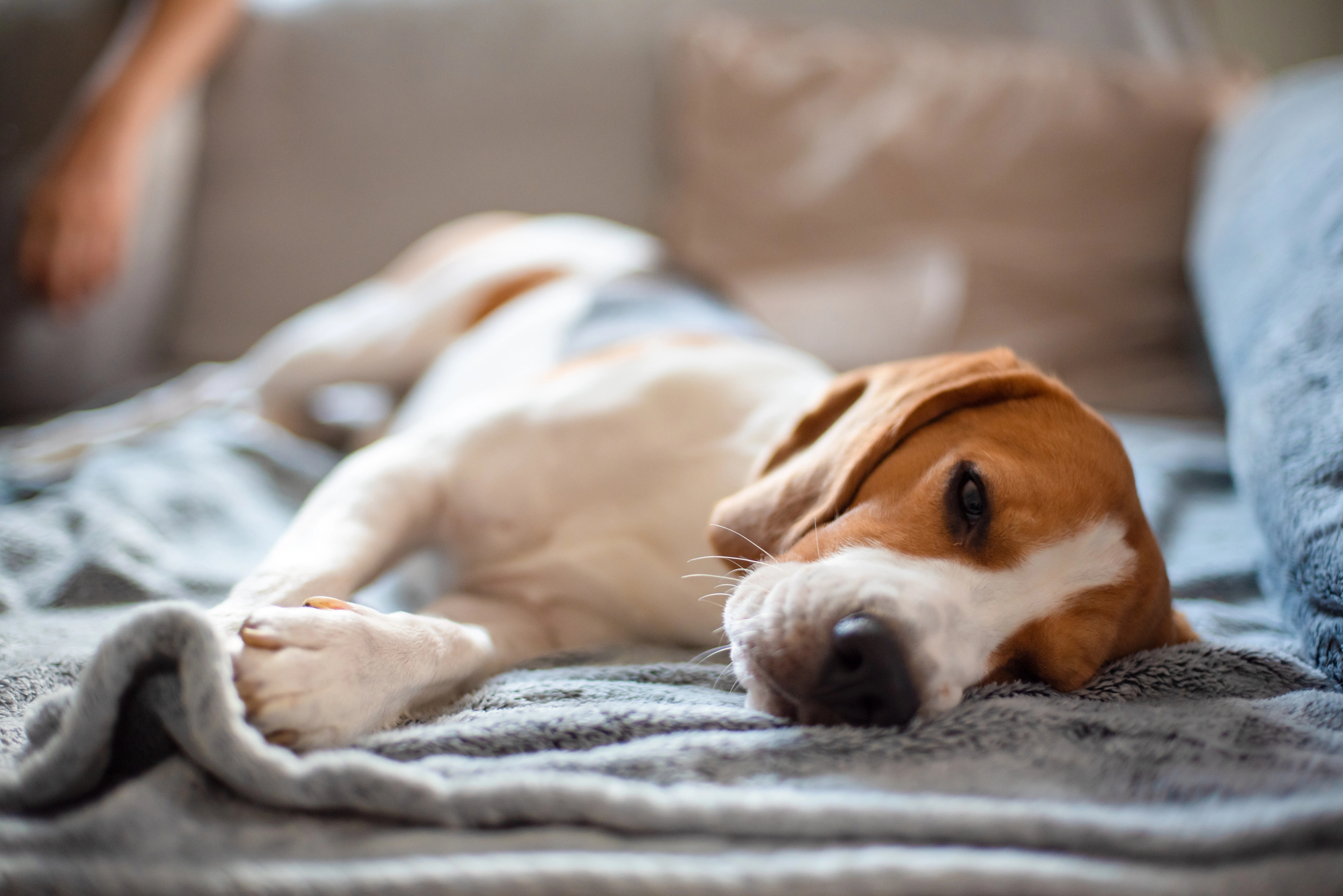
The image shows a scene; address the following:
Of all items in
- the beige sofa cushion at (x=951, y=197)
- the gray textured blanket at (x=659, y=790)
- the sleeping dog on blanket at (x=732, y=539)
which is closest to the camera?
the gray textured blanket at (x=659, y=790)

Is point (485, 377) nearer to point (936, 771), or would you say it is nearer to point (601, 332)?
point (601, 332)

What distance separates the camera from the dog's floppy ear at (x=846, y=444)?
1255 mm

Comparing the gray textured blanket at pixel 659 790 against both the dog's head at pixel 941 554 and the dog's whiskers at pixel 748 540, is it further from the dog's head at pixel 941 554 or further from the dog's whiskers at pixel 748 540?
the dog's whiskers at pixel 748 540

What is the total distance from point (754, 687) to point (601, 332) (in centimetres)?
113

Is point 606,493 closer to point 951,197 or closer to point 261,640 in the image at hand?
point 261,640

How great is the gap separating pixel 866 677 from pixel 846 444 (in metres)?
0.39

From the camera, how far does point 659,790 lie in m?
0.81

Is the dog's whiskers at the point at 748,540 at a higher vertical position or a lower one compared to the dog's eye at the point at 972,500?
lower

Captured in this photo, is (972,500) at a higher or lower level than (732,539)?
higher

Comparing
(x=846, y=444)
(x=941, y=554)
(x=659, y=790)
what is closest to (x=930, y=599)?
(x=941, y=554)

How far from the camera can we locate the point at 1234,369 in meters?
1.68

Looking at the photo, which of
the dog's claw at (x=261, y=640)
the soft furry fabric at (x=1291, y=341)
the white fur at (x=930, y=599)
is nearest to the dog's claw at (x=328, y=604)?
the dog's claw at (x=261, y=640)

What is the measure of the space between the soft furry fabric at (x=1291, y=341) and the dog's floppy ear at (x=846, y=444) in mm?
358

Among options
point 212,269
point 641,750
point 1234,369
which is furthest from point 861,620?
point 212,269
